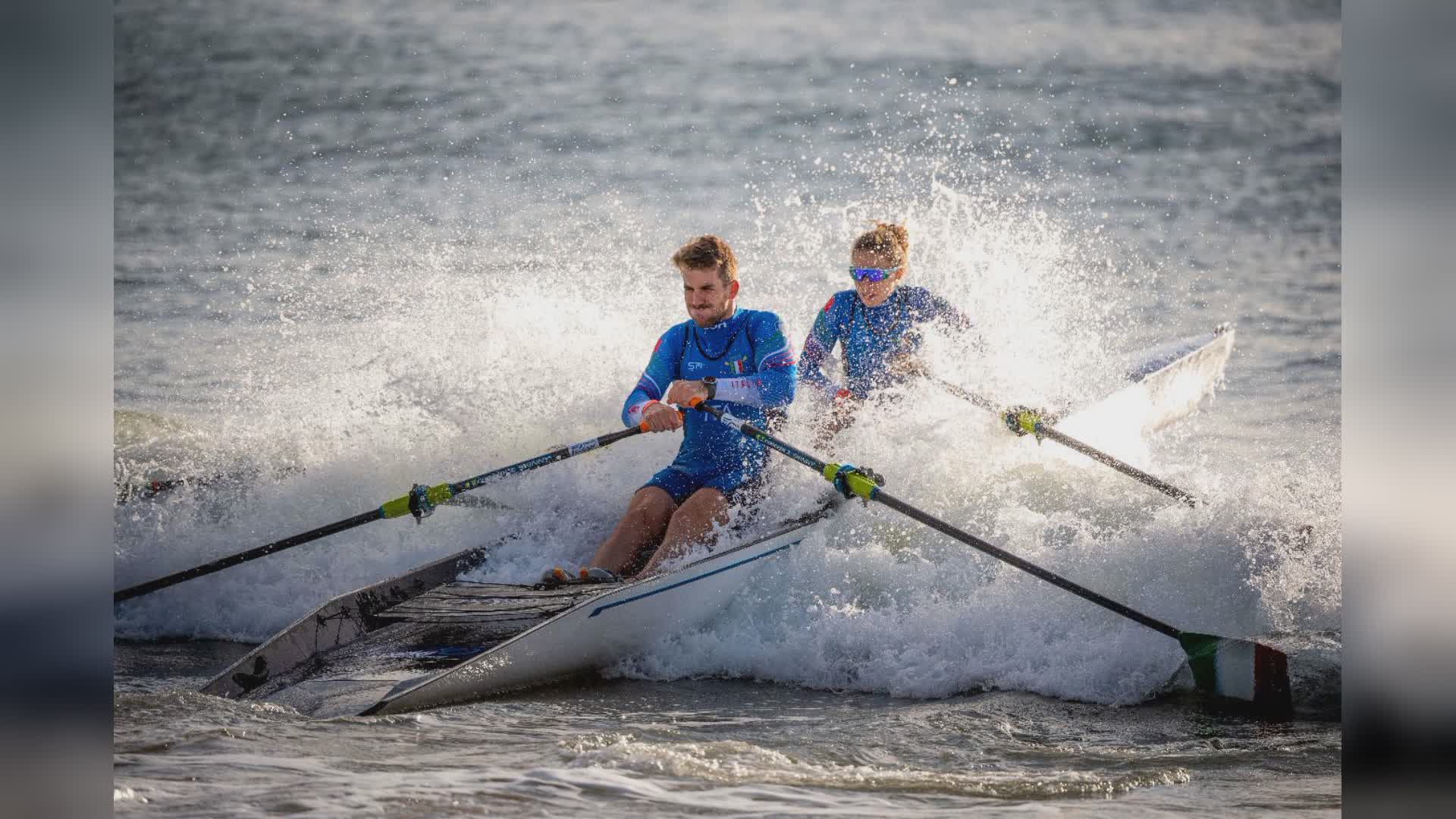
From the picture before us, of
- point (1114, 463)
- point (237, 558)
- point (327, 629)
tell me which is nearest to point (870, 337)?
point (1114, 463)

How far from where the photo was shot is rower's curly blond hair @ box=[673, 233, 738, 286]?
3861mm

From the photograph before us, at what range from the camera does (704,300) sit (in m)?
3.97

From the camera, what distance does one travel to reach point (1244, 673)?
10.5ft

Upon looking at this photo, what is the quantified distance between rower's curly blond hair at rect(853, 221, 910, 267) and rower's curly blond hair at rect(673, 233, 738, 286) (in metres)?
0.88

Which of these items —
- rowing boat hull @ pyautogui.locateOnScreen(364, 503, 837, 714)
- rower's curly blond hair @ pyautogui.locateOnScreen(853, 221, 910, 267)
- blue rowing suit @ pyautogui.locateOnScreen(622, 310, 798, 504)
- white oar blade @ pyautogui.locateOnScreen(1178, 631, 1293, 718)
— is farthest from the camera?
rower's curly blond hair @ pyautogui.locateOnScreen(853, 221, 910, 267)

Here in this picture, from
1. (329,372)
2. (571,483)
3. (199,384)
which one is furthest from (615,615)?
(199,384)

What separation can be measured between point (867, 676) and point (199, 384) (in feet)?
18.5

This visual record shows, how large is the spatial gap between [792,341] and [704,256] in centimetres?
331

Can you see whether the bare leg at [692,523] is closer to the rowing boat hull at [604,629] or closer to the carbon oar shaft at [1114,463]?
the rowing boat hull at [604,629]

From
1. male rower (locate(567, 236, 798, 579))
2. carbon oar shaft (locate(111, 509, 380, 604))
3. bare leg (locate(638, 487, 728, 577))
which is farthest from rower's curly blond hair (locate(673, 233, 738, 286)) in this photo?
carbon oar shaft (locate(111, 509, 380, 604))

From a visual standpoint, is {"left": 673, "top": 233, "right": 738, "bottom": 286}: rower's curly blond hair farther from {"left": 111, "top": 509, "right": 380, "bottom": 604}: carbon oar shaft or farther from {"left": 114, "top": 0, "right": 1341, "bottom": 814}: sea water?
{"left": 111, "top": 509, "right": 380, "bottom": 604}: carbon oar shaft

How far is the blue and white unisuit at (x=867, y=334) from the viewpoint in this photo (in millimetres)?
A: 4871

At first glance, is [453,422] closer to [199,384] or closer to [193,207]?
[199,384]

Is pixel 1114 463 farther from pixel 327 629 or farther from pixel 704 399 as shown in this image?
pixel 327 629
